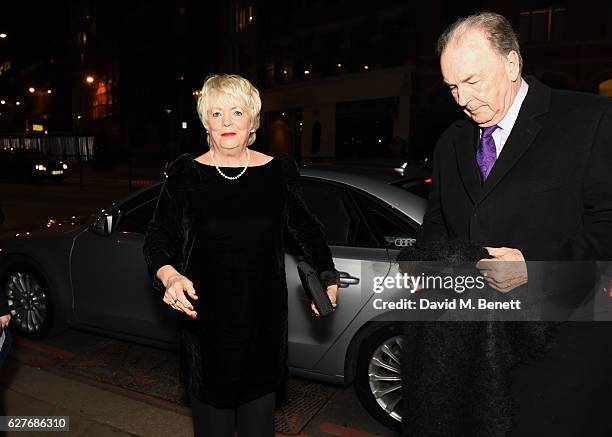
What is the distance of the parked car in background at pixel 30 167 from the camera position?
79.7 feet

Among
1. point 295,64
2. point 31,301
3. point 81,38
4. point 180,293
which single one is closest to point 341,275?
point 180,293

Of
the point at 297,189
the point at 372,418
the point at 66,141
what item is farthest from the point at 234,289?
the point at 66,141

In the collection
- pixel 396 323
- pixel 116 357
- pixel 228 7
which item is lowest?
pixel 116 357

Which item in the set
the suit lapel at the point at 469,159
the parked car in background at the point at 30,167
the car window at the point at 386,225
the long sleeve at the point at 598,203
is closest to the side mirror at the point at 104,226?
the car window at the point at 386,225

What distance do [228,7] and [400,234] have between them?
4060 centimetres

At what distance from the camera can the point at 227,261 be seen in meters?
2.35

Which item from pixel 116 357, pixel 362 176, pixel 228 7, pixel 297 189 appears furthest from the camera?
pixel 228 7

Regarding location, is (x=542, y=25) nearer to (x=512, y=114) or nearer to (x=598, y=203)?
(x=512, y=114)

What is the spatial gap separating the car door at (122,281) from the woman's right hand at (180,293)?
205 centimetres

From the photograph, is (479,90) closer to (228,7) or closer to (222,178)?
(222,178)

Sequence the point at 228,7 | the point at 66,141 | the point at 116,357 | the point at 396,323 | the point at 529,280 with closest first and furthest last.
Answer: the point at 529,280
the point at 396,323
the point at 116,357
the point at 228,7
the point at 66,141

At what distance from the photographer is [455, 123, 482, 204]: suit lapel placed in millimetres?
1818

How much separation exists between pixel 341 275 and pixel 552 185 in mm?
1977

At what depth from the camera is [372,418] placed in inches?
151
